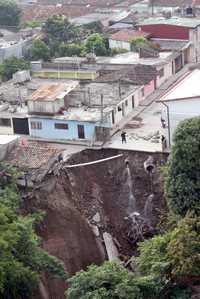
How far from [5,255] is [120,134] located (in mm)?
17985

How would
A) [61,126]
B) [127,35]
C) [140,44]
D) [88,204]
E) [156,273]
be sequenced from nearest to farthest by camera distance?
[156,273], [88,204], [61,126], [140,44], [127,35]

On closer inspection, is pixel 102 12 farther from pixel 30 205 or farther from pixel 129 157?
pixel 30 205

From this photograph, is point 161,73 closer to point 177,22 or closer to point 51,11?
point 177,22

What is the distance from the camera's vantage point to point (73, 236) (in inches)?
1271

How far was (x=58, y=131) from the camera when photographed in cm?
4081

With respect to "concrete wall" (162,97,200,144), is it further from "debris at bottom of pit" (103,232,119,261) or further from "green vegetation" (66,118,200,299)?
"green vegetation" (66,118,200,299)

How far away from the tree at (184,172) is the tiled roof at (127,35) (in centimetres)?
2700

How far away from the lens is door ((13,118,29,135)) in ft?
137

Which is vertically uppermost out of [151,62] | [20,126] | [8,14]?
[8,14]

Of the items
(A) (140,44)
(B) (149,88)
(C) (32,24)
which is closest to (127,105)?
(B) (149,88)

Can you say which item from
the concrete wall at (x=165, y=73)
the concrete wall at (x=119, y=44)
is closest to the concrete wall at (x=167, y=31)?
the concrete wall at (x=119, y=44)

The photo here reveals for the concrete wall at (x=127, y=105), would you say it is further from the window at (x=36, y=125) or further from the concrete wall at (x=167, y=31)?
the concrete wall at (x=167, y=31)

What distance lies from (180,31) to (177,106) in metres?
20.6

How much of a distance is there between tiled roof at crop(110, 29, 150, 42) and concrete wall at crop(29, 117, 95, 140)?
17.7 m
